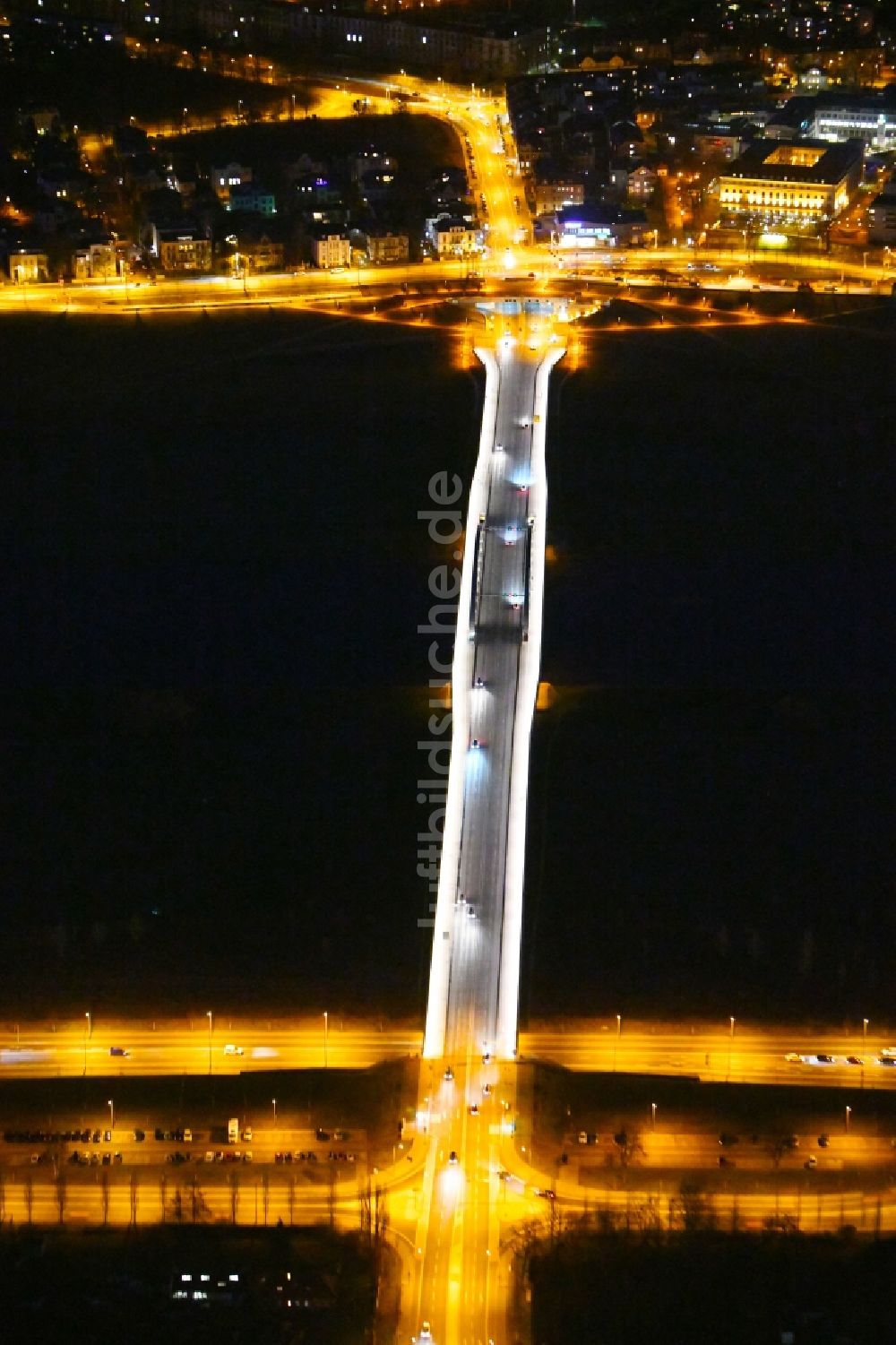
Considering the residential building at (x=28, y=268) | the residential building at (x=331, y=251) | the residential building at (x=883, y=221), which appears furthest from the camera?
the residential building at (x=883, y=221)

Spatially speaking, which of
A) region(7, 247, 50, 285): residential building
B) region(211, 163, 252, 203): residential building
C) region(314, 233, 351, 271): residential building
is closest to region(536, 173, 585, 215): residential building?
region(314, 233, 351, 271): residential building

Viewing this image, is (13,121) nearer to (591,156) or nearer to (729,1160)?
(591,156)

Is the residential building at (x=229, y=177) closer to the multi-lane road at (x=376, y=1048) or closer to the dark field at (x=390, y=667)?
the dark field at (x=390, y=667)

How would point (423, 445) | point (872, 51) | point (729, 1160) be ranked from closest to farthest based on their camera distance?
point (729, 1160) → point (423, 445) → point (872, 51)

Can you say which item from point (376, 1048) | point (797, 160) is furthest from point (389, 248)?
point (376, 1048)

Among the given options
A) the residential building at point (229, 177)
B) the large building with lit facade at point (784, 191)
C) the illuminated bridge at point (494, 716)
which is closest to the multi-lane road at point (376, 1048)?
the illuminated bridge at point (494, 716)

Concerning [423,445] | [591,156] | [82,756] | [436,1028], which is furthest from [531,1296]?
[591,156]
